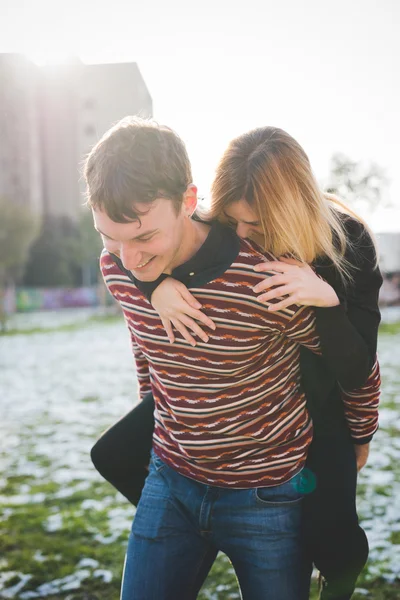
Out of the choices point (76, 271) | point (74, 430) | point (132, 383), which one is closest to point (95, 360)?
point (132, 383)

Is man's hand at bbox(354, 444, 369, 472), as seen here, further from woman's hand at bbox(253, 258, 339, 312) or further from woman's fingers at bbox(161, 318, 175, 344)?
woman's fingers at bbox(161, 318, 175, 344)

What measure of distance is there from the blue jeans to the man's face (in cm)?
77

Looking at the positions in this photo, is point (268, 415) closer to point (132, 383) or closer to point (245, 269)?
point (245, 269)

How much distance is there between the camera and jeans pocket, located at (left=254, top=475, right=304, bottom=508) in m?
2.17

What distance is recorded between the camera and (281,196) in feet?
7.47

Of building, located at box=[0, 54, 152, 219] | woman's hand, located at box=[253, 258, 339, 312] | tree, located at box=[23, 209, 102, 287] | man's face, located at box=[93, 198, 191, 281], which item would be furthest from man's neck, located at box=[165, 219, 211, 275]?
building, located at box=[0, 54, 152, 219]

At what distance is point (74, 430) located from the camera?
337 inches

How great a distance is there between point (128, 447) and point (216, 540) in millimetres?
588

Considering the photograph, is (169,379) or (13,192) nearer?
(169,379)

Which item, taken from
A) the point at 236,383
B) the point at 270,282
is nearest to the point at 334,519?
the point at 236,383

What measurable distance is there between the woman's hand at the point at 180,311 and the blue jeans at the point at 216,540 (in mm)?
546

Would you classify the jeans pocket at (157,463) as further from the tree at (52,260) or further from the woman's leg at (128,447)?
the tree at (52,260)

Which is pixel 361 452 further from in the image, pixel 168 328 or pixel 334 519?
pixel 168 328

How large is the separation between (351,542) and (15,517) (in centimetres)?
384
